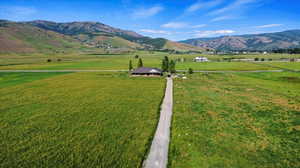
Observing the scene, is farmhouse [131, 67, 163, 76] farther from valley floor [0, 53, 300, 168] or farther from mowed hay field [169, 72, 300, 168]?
mowed hay field [169, 72, 300, 168]

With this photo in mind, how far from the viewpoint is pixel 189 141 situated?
1552cm

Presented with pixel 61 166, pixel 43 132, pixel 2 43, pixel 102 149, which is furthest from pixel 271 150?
pixel 2 43

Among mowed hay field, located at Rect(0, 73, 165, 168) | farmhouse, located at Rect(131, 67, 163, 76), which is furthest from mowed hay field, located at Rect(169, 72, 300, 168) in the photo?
farmhouse, located at Rect(131, 67, 163, 76)

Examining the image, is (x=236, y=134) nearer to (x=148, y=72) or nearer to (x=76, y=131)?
(x=76, y=131)

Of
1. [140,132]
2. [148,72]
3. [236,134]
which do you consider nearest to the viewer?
[236,134]

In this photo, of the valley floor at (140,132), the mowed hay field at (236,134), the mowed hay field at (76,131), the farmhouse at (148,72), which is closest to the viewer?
the mowed hay field at (236,134)

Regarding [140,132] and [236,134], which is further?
[140,132]

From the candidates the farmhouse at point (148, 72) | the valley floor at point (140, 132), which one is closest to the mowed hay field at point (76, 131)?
the valley floor at point (140, 132)

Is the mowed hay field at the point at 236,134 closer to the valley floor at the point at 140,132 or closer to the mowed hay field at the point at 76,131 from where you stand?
the valley floor at the point at 140,132

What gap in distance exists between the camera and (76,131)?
1770 centimetres

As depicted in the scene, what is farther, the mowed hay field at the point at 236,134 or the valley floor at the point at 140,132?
the valley floor at the point at 140,132

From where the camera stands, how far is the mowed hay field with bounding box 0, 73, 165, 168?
13023 millimetres

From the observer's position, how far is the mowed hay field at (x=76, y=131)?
42.7 feet

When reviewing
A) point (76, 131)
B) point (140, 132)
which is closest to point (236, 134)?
point (140, 132)
